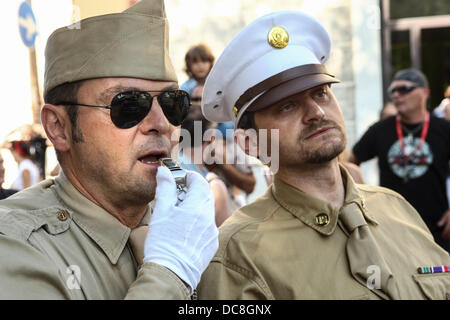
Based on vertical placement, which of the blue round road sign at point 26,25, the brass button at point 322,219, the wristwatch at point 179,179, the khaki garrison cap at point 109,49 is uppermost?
the blue round road sign at point 26,25

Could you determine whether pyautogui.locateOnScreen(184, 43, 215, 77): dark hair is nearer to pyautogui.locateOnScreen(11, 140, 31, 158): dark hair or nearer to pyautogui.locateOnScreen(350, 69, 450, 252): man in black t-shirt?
pyautogui.locateOnScreen(11, 140, 31, 158): dark hair

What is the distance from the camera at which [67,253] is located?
6.39 ft

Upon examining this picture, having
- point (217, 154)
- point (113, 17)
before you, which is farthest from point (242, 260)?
point (217, 154)

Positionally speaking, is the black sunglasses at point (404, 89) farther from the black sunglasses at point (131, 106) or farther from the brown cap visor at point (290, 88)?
the black sunglasses at point (131, 106)

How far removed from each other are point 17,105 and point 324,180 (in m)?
5.75

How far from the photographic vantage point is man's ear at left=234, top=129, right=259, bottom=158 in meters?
2.77

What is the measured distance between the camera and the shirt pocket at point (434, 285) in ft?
7.94

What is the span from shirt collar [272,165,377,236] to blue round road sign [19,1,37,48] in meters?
3.31

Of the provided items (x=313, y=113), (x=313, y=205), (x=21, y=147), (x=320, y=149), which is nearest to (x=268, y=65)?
(x=313, y=113)

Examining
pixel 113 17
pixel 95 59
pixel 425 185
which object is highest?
pixel 113 17

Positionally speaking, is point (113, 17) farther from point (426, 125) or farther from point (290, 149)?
point (426, 125)

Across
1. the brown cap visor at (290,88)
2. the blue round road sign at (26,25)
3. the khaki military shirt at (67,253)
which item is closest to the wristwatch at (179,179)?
the khaki military shirt at (67,253)

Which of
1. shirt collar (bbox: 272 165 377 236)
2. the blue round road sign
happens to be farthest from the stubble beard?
the blue round road sign

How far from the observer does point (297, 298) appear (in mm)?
2297
